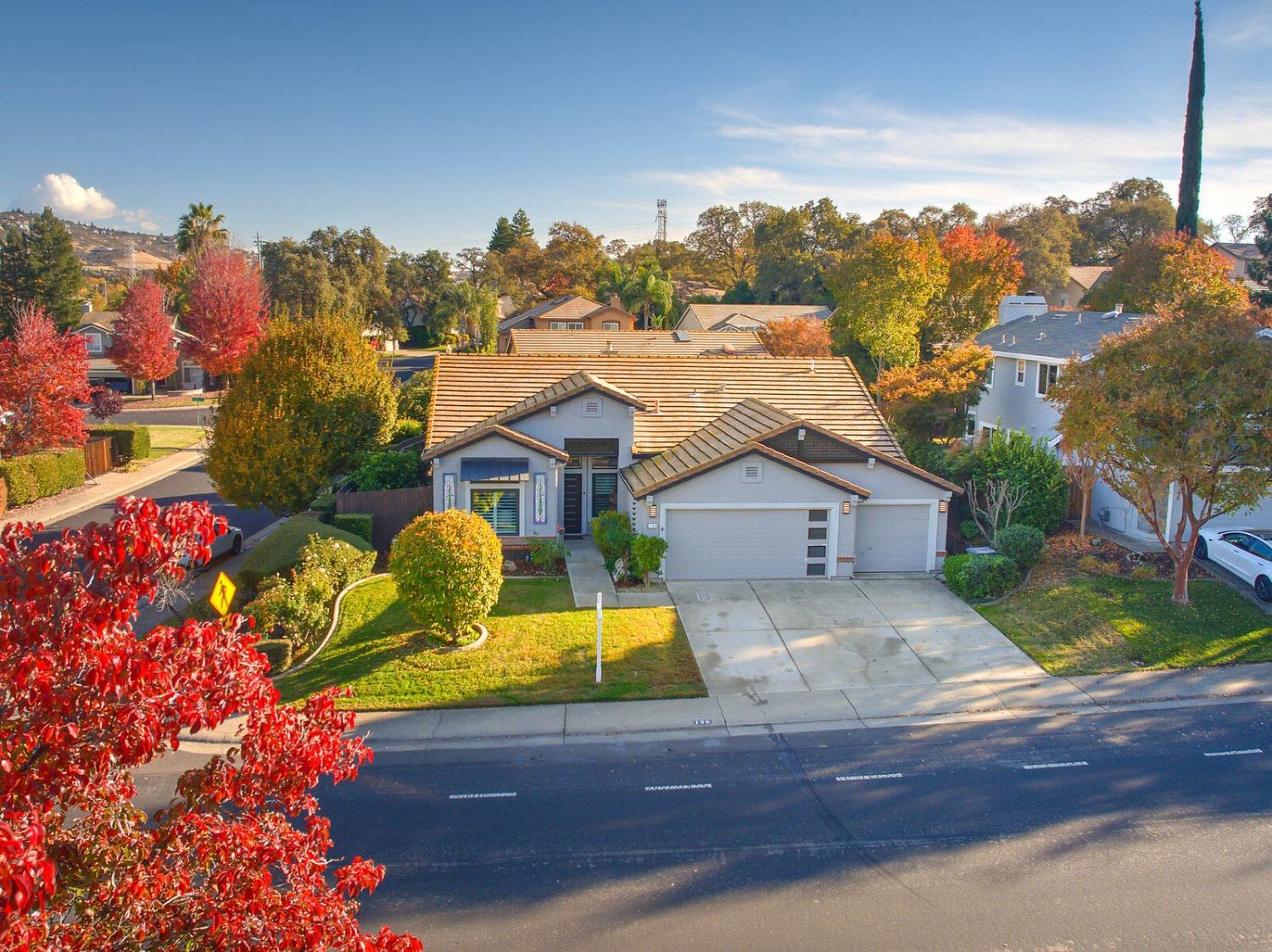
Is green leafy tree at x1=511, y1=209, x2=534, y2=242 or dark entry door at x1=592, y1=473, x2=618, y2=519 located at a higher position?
green leafy tree at x1=511, y1=209, x2=534, y2=242

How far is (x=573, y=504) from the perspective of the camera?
82.4ft

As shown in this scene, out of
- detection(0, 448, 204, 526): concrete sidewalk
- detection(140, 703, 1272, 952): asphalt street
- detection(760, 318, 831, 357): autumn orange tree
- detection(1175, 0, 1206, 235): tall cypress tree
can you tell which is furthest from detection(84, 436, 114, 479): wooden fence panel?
detection(1175, 0, 1206, 235): tall cypress tree

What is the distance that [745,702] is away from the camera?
15.8 meters

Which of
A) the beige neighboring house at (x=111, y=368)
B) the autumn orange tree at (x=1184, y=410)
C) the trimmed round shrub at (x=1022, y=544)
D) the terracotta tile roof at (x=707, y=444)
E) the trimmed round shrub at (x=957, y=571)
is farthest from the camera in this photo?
the beige neighboring house at (x=111, y=368)

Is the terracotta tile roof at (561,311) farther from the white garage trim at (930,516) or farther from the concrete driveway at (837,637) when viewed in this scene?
the concrete driveway at (837,637)

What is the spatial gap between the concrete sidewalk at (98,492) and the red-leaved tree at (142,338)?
16.3m

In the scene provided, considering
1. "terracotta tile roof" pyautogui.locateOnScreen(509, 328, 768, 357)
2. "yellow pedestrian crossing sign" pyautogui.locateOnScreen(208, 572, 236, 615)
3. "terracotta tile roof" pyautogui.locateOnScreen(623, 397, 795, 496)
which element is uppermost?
"terracotta tile roof" pyautogui.locateOnScreen(509, 328, 768, 357)

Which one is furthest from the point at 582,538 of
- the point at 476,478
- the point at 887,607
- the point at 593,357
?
the point at 887,607

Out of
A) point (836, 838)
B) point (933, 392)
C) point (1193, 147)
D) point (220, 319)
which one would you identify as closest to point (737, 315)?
point (1193, 147)

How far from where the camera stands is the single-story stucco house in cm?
2181

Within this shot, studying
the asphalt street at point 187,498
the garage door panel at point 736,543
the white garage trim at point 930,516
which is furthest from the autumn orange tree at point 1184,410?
the asphalt street at point 187,498

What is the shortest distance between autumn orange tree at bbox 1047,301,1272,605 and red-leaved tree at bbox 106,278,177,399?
50.3 m

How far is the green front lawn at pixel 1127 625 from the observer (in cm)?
1759

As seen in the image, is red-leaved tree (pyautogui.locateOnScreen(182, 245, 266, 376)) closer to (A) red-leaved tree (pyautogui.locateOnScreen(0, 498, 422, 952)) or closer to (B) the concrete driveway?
(B) the concrete driveway
